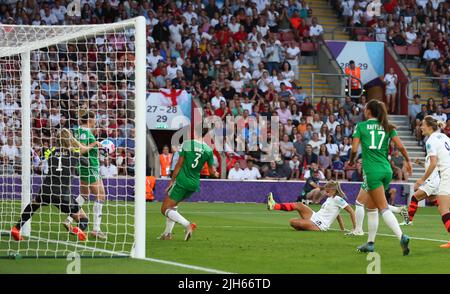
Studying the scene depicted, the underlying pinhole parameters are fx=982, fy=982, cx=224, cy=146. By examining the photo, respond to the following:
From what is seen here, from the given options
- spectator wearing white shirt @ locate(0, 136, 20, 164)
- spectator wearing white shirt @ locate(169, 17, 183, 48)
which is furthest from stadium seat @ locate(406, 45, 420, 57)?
spectator wearing white shirt @ locate(0, 136, 20, 164)

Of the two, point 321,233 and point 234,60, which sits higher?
point 234,60

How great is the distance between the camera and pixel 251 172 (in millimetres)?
30828

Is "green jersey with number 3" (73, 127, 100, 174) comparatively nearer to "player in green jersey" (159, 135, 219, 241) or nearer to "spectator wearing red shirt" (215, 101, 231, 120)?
"player in green jersey" (159, 135, 219, 241)

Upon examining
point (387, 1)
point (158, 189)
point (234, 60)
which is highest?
point (387, 1)

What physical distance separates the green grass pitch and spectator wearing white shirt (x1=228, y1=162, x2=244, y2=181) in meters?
9.30

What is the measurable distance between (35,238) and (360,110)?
21.0 meters

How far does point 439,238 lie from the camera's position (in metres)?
17.6

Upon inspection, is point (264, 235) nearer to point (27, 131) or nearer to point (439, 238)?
point (439, 238)

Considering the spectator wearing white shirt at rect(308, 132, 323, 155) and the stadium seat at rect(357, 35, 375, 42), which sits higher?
the stadium seat at rect(357, 35, 375, 42)

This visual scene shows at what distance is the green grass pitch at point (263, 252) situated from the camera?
12062mm

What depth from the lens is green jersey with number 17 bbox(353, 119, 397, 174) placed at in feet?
45.7

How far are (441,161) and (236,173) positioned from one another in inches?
603

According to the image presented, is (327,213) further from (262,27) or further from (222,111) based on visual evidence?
(262,27)
